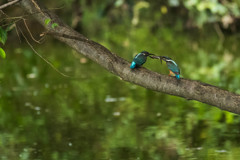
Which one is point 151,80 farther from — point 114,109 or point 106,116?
point 114,109

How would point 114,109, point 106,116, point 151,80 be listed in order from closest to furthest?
point 151,80, point 106,116, point 114,109

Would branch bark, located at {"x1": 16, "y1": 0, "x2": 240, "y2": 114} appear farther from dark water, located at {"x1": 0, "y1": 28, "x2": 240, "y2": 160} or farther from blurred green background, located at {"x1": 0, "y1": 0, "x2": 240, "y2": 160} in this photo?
dark water, located at {"x1": 0, "y1": 28, "x2": 240, "y2": 160}

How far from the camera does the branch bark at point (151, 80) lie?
340cm

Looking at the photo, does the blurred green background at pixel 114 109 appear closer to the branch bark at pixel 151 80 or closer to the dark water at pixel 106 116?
the dark water at pixel 106 116

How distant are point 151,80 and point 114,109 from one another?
99.5 inches

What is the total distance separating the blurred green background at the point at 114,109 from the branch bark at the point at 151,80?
24cm

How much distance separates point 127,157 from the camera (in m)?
4.21

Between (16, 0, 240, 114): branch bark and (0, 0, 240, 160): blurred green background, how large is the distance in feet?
0.78

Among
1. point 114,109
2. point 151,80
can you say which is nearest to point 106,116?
point 114,109

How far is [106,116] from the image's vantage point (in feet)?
18.6

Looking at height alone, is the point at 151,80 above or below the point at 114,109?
below

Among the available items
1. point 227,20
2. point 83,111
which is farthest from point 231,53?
point 83,111

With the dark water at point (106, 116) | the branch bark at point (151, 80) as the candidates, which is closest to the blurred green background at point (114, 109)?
the dark water at point (106, 116)

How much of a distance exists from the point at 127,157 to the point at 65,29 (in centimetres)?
110
